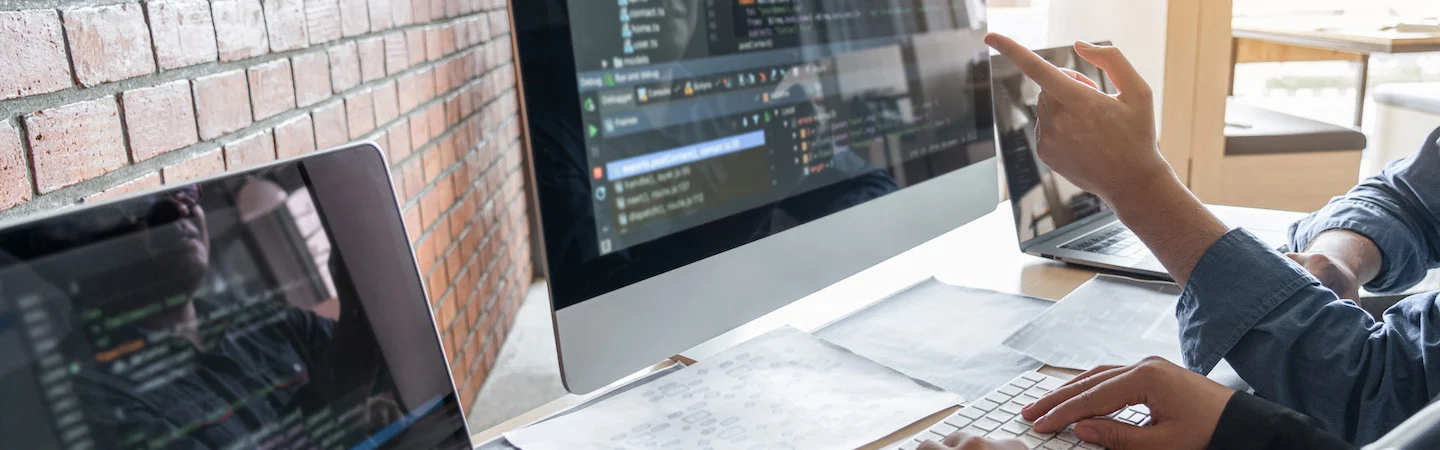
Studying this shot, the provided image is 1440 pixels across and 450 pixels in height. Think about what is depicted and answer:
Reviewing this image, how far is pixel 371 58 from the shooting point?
1.38 m

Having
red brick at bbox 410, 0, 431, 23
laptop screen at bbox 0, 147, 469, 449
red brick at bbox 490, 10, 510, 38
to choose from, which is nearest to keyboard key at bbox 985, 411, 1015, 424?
laptop screen at bbox 0, 147, 469, 449

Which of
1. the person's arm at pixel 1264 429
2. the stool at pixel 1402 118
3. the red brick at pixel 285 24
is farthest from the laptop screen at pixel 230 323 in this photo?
the stool at pixel 1402 118

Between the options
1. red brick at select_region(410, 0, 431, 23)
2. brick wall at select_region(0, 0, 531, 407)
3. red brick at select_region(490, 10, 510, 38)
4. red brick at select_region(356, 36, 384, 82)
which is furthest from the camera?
red brick at select_region(490, 10, 510, 38)

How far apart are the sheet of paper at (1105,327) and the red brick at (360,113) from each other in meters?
0.96

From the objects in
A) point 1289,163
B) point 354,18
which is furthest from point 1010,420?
point 1289,163

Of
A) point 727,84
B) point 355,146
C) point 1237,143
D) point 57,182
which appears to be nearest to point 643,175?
point 727,84

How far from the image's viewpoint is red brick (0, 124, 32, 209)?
0.64 metres

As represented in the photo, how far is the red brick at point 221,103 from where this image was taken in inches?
35.6

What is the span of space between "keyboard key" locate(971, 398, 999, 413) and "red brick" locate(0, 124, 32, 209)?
72cm

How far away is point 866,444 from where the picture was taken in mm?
644

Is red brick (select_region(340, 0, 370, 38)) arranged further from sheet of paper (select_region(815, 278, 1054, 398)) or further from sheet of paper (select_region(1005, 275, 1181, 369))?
sheet of paper (select_region(1005, 275, 1181, 369))

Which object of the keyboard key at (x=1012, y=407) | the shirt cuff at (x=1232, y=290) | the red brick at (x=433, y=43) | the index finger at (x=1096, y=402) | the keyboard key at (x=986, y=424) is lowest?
the keyboard key at (x=1012, y=407)

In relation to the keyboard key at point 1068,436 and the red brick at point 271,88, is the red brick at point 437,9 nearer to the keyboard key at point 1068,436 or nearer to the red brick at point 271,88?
the red brick at point 271,88

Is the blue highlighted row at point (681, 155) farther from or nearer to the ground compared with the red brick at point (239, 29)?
nearer to the ground
